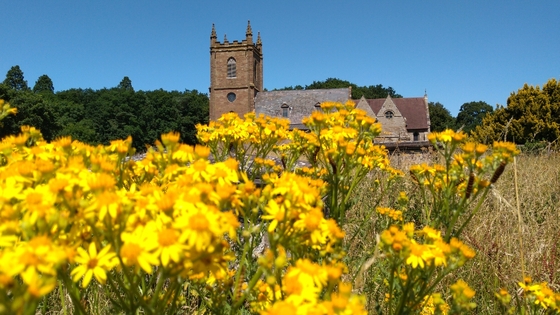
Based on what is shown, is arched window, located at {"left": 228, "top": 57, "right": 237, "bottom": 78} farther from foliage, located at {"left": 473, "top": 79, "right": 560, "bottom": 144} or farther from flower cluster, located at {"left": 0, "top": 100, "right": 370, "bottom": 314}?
flower cluster, located at {"left": 0, "top": 100, "right": 370, "bottom": 314}

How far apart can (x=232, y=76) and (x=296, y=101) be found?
6.88 meters

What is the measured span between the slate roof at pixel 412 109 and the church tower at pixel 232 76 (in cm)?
1205

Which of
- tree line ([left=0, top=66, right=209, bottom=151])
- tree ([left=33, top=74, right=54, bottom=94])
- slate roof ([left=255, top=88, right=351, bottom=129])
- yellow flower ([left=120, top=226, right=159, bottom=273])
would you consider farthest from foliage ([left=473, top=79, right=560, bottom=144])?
tree ([left=33, top=74, right=54, bottom=94])

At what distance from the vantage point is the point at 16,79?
55219 millimetres

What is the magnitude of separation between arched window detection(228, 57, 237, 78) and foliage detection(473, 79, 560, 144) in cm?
2189

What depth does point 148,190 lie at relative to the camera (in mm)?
1180

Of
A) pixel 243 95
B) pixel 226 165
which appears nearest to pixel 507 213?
pixel 226 165

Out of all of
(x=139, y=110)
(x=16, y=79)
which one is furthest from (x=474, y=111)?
(x=16, y=79)

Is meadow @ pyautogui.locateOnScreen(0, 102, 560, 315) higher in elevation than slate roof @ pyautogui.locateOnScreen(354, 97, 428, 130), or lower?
lower

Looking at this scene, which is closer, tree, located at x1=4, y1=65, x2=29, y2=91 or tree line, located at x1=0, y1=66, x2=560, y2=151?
tree line, located at x1=0, y1=66, x2=560, y2=151

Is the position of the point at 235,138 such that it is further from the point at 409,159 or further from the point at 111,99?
the point at 111,99

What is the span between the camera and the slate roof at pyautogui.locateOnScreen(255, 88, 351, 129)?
3547 cm

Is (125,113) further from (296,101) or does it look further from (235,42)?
(296,101)

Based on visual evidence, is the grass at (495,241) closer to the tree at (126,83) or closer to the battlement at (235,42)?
the battlement at (235,42)
